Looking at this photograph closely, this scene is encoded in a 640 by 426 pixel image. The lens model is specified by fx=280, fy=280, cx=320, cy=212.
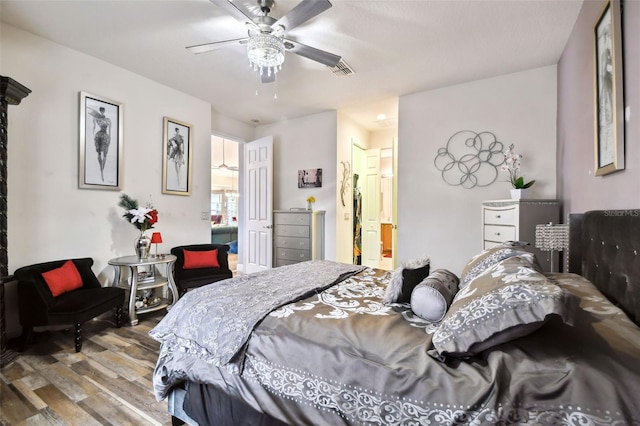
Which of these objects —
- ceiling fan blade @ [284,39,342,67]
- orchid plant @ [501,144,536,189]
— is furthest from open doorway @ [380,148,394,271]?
ceiling fan blade @ [284,39,342,67]

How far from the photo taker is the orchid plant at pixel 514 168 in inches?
112

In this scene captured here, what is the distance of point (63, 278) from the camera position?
2.46m

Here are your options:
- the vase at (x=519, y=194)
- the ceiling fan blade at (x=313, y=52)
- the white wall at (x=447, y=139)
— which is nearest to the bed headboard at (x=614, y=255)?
the vase at (x=519, y=194)

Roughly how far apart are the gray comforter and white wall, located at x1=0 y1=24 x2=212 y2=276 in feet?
7.42

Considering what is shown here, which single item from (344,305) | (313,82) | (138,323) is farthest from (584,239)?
(138,323)

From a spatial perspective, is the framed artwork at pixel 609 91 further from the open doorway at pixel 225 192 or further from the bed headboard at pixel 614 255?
the open doorway at pixel 225 192

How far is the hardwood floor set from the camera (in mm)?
1554

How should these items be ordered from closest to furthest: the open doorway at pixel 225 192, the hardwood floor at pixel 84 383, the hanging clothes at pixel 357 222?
1. the hardwood floor at pixel 84 383
2. the hanging clothes at pixel 357 222
3. the open doorway at pixel 225 192

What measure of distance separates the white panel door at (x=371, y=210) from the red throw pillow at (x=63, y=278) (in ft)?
14.6

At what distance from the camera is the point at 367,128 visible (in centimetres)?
563

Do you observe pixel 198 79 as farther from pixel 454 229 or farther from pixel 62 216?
pixel 454 229

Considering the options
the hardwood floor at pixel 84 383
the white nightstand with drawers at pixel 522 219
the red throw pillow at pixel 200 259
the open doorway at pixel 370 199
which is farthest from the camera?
the open doorway at pixel 370 199

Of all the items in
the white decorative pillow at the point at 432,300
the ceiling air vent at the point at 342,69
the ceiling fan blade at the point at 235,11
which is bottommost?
the white decorative pillow at the point at 432,300

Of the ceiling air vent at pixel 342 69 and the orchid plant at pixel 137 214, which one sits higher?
the ceiling air vent at pixel 342 69
